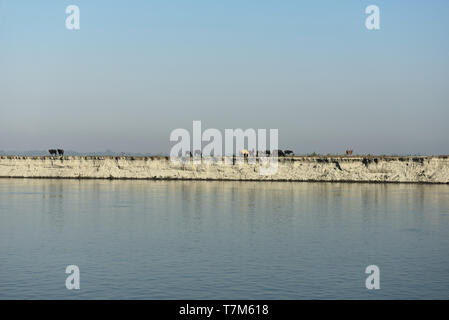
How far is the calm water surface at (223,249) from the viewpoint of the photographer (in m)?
21.0

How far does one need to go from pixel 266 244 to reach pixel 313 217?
11.9m

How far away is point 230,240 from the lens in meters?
31.4

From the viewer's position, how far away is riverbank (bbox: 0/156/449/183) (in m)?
85.6

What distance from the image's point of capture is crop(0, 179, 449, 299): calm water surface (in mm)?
20984

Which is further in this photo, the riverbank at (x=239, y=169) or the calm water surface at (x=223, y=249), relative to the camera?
the riverbank at (x=239, y=169)

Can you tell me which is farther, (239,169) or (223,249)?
(239,169)

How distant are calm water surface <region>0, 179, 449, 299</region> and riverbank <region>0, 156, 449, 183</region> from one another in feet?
114

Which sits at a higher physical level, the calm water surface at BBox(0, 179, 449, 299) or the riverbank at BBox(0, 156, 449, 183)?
the riverbank at BBox(0, 156, 449, 183)

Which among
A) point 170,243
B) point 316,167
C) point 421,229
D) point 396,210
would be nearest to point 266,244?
point 170,243

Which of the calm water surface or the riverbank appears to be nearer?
the calm water surface

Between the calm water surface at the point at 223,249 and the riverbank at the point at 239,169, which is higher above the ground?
the riverbank at the point at 239,169

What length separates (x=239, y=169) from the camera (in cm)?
8994

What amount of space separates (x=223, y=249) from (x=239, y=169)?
61.5 m

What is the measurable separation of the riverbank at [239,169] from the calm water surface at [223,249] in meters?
34.9
